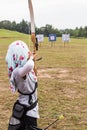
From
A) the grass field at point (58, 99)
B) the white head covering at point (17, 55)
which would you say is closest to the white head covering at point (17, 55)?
the white head covering at point (17, 55)

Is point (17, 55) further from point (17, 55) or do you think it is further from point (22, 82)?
point (22, 82)

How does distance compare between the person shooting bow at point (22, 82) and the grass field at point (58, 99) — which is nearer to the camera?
the person shooting bow at point (22, 82)

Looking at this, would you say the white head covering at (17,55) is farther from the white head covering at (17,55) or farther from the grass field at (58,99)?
the grass field at (58,99)

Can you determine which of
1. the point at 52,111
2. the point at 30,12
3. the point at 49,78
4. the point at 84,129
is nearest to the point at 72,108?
the point at 52,111

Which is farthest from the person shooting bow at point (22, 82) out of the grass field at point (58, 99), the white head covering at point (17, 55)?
the grass field at point (58, 99)

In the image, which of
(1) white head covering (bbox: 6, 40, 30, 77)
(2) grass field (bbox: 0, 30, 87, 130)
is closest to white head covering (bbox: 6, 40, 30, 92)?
(1) white head covering (bbox: 6, 40, 30, 77)

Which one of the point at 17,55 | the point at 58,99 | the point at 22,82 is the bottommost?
the point at 58,99

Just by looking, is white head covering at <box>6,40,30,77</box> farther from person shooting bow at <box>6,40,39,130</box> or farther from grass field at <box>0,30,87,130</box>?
grass field at <box>0,30,87,130</box>

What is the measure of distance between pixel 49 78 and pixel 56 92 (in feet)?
8.54

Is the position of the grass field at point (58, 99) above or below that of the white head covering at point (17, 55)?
below

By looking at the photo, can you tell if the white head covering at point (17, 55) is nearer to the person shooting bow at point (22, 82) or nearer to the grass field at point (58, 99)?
the person shooting bow at point (22, 82)

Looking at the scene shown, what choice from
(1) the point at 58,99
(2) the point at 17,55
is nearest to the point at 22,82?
(2) the point at 17,55

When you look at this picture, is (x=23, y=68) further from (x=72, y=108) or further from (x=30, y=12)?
(x=72, y=108)

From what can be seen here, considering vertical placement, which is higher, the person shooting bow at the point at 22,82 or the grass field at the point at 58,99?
the person shooting bow at the point at 22,82
